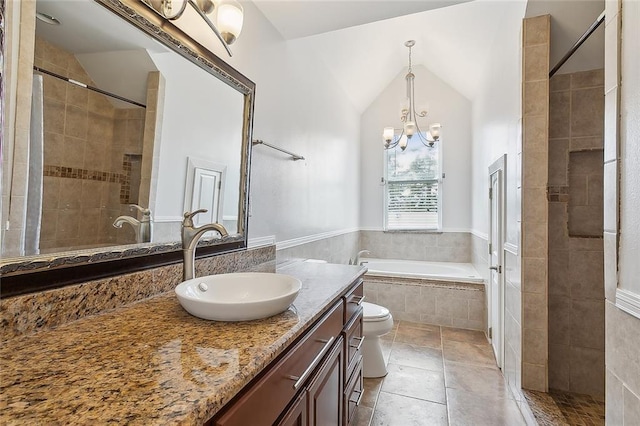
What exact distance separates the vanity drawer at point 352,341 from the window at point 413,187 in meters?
A: 3.10

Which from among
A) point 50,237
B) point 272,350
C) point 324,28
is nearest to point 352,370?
point 272,350

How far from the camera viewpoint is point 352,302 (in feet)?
5.31

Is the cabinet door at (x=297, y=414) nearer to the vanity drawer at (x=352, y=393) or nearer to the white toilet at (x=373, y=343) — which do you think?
the vanity drawer at (x=352, y=393)

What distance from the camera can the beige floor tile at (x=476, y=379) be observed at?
2.12 metres

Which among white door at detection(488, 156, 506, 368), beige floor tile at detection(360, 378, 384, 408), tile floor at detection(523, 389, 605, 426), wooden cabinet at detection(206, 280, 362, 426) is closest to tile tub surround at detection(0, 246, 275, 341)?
wooden cabinet at detection(206, 280, 362, 426)

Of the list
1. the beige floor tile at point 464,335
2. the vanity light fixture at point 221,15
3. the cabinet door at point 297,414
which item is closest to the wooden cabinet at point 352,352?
the cabinet door at point 297,414

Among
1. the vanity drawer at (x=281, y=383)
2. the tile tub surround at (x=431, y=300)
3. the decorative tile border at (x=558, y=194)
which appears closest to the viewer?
the vanity drawer at (x=281, y=383)

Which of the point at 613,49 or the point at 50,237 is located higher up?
the point at 613,49

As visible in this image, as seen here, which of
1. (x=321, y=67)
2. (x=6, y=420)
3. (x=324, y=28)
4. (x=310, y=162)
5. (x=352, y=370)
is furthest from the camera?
(x=321, y=67)

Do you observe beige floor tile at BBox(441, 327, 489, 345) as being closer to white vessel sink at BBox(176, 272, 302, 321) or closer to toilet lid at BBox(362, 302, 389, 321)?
toilet lid at BBox(362, 302, 389, 321)

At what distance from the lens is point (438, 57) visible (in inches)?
155

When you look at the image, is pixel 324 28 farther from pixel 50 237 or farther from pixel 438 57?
pixel 438 57

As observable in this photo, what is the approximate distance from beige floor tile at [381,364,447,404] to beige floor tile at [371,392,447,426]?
6cm

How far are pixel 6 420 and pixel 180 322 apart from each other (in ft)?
1.49
